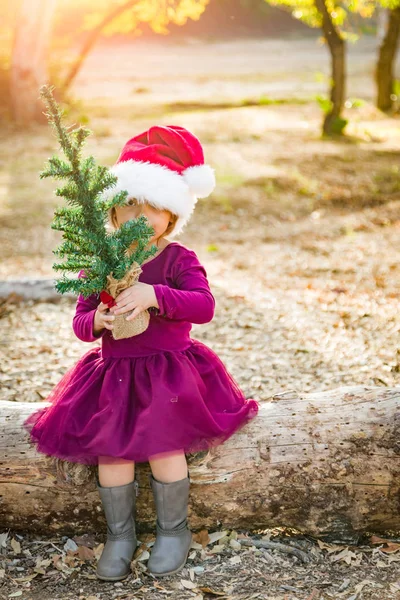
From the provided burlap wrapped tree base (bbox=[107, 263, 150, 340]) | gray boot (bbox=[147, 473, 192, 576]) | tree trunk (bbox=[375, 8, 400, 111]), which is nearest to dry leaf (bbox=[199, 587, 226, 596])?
gray boot (bbox=[147, 473, 192, 576])

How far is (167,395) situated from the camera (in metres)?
2.39

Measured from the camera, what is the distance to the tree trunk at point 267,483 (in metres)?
2.52

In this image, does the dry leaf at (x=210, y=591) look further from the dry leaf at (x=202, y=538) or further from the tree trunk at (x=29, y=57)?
the tree trunk at (x=29, y=57)

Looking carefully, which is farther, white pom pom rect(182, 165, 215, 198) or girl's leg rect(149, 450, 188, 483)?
white pom pom rect(182, 165, 215, 198)

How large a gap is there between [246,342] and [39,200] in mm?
5141

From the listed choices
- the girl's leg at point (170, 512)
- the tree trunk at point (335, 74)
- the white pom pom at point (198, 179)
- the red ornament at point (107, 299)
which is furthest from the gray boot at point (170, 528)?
the tree trunk at point (335, 74)

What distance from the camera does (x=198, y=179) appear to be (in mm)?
2584

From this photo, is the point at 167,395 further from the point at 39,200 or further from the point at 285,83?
the point at 285,83

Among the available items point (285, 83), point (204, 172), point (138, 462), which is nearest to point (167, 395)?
point (138, 462)

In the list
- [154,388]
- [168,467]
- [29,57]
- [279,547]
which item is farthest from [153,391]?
[29,57]

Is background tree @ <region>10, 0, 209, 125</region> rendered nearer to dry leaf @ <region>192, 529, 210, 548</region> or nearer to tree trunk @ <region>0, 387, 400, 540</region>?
tree trunk @ <region>0, 387, 400, 540</region>

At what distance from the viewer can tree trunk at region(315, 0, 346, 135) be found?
455 inches

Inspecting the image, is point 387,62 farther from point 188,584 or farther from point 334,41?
point 188,584

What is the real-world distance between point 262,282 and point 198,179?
3267 millimetres
